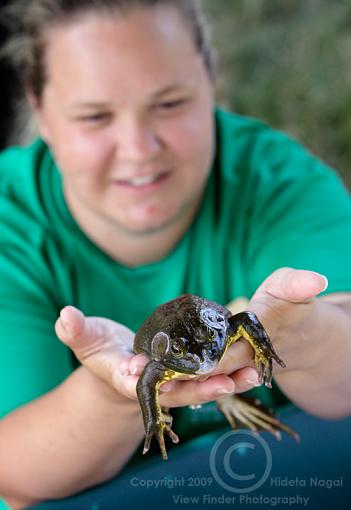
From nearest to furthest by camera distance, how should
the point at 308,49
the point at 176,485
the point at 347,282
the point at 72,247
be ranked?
the point at 176,485 → the point at 347,282 → the point at 72,247 → the point at 308,49

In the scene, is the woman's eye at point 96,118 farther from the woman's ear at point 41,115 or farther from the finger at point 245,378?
the finger at point 245,378

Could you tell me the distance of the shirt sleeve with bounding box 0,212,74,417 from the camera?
1574 millimetres

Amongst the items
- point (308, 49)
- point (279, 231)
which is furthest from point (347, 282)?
point (308, 49)

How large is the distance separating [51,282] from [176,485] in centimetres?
65

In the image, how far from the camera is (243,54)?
4902 mm

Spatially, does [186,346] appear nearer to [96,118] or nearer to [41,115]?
[96,118]

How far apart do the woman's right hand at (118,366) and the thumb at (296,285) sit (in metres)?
0.14

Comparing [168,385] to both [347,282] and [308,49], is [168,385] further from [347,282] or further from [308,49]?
[308,49]

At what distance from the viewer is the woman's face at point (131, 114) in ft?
5.46

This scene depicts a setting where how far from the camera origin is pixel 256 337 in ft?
3.72

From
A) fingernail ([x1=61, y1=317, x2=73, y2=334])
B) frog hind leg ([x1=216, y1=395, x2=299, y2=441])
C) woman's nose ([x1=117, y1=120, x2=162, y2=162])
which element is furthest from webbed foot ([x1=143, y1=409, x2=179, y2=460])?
woman's nose ([x1=117, y1=120, x2=162, y2=162])

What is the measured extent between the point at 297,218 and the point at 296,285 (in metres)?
0.78

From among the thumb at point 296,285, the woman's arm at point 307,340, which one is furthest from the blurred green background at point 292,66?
the thumb at point 296,285

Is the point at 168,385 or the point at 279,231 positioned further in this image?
the point at 279,231
